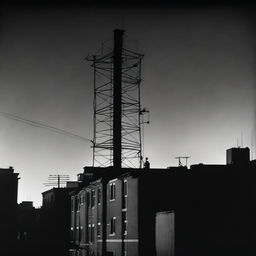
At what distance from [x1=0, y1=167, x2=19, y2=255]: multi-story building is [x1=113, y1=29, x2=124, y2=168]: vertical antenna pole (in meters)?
19.9

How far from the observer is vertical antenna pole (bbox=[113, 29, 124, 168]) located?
50469 millimetres

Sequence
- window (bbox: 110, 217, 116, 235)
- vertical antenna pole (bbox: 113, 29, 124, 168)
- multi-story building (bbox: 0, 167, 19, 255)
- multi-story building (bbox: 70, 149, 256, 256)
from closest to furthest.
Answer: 1. multi-story building (bbox: 70, 149, 256, 256)
2. window (bbox: 110, 217, 116, 235)
3. vertical antenna pole (bbox: 113, 29, 124, 168)
4. multi-story building (bbox: 0, 167, 19, 255)

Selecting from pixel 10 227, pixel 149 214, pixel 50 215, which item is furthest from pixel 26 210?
pixel 149 214

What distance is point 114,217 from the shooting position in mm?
44250

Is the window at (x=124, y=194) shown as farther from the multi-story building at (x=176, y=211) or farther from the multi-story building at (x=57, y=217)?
the multi-story building at (x=57, y=217)

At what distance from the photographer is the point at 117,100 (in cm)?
5150

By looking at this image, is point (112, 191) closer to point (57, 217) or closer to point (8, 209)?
point (8, 209)

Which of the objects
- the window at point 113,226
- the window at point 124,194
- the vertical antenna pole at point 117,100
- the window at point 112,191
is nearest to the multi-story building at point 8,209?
the vertical antenna pole at point 117,100

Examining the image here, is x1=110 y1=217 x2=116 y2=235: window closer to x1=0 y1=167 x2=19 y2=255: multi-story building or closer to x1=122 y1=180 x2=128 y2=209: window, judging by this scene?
x1=122 y1=180 x2=128 y2=209: window

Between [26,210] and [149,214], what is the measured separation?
5650cm

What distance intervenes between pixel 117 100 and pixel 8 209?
22994 mm

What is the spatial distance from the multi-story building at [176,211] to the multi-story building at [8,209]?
16930mm

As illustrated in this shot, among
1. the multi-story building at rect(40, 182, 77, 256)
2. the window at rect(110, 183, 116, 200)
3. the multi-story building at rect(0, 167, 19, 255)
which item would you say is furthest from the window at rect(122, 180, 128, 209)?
the multi-story building at rect(40, 182, 77, 256)

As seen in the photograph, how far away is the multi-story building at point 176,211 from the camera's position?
34438 mm
